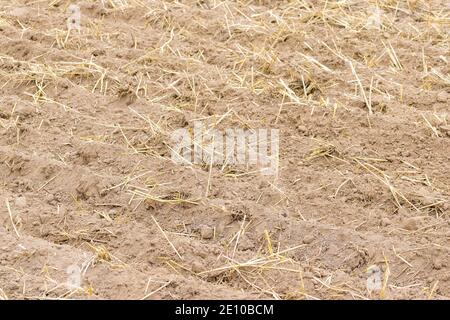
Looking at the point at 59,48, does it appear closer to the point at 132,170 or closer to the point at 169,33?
the point at 169,33

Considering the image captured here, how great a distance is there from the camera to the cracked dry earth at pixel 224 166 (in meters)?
3.17

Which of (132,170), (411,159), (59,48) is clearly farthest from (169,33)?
(411,159)

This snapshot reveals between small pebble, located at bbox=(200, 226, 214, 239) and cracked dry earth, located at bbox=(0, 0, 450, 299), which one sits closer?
cracked dry earth, located at bbox=(0, 0, 450, 299)

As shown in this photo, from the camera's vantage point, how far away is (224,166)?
375 centimetres

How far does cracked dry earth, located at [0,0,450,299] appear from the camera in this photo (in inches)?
125

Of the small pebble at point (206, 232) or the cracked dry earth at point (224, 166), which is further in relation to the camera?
the small pebble at point (206, 232)

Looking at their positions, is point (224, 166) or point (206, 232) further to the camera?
point (224, 166)

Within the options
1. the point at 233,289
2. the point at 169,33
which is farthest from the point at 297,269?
the point at 169,33
